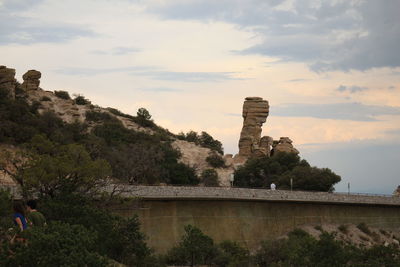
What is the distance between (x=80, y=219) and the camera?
96.0 feet

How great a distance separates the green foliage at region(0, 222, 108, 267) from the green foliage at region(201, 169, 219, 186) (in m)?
51.1

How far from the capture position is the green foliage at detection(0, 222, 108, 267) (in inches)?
782

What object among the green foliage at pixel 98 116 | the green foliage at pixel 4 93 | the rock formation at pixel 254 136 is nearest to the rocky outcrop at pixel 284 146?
the rock formation at pixel 254 136

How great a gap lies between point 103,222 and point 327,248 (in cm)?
796

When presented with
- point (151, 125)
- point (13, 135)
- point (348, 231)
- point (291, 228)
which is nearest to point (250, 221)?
point (291, 228)

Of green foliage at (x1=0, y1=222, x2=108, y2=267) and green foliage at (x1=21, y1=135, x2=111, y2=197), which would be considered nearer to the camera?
green foliage at (x1=0, y1=222, x2=108, y2=267)

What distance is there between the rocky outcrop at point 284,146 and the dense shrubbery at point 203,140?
8.05 metres

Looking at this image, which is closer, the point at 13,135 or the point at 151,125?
the point at 13,135

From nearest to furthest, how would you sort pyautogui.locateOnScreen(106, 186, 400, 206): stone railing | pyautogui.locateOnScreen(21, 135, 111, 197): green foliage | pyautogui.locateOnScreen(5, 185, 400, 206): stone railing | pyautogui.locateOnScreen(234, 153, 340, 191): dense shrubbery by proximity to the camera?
pyautogui.locateOnScreen(21, 135, 111, 197): green foliage < pyautogui.locateOnScreen(5, 185, 400, 206): stone railing < pyautogui.locateOnScreen(106, 186, 400, 206): stone railing < pyautogui.locateOnScreen(234, 153, 340, 191): dense shrubbery

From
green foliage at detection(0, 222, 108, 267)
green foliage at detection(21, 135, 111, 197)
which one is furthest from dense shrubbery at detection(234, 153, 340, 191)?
green foliage at detection(0, 222, 108, 267)

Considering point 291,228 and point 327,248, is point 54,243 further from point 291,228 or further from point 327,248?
point 291,228

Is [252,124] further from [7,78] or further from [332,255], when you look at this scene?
[332,255]

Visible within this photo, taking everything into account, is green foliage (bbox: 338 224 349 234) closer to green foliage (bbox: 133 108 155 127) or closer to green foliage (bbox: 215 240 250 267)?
green foliage (bbox: 215 240 250 267)

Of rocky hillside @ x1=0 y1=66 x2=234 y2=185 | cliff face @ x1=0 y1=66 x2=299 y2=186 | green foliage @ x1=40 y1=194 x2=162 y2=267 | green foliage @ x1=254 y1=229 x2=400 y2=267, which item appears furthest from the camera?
cliff face @ x1=0 y1=66 x2=299 y2=186
